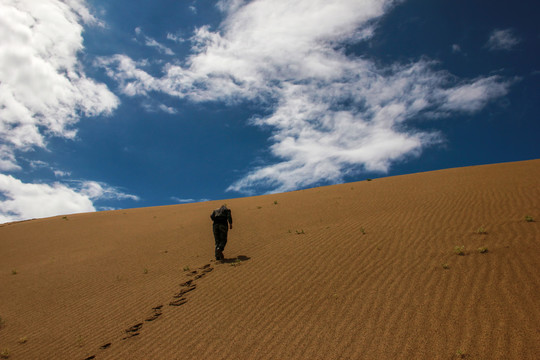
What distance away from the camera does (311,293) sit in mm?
5195

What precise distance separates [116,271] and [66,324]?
3099 mm

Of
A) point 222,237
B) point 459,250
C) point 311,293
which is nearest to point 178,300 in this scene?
point 311,293

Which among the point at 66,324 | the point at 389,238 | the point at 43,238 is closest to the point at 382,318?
the point at 389,238

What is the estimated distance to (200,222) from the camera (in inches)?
587

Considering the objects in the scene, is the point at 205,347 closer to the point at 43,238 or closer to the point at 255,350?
the point at 255,350

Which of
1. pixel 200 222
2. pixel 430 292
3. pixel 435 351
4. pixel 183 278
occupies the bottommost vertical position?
pixel 435 351

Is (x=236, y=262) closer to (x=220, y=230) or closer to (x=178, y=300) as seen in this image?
(x=220, y=230)

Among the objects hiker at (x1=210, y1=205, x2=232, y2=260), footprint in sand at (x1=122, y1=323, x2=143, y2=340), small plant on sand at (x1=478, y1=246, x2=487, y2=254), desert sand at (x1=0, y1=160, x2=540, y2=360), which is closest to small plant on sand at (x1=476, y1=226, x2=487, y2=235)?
desert sand at (x1=0, y1=160, x2=540, y2=360)

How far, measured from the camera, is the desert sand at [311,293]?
3744mm

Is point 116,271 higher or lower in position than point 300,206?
lower

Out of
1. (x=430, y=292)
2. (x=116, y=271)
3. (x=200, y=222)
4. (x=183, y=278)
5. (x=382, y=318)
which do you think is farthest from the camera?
(x=200, y=222)

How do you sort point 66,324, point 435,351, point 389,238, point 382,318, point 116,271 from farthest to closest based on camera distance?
point 116,271, point 389,238, point 66,324, point 382,318, point 435,351

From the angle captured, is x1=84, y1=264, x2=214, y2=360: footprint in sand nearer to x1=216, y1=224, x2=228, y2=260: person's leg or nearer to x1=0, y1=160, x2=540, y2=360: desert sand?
x1=0, y1=160, x2=540, y2=360: desert sand

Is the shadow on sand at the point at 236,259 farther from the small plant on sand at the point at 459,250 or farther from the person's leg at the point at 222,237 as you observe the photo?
the small plant on sand at the point at 459,250
